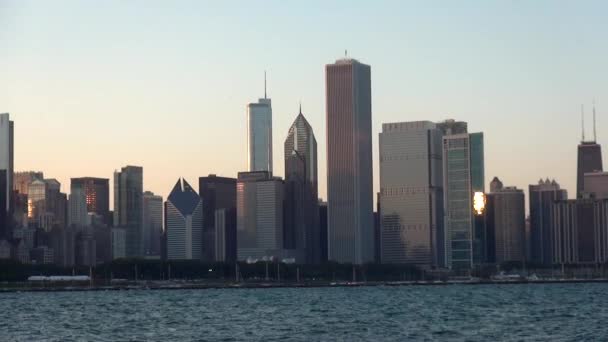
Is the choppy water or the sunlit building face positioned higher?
the sunlit building face

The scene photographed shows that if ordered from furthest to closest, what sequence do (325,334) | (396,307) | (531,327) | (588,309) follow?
(396,307) → (588,309) → (531,327) → (325,334)

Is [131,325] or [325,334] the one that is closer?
[325,334]

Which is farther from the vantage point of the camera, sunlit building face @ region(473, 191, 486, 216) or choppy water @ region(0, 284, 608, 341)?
choppy water @ region(0, 284, 608, 341)

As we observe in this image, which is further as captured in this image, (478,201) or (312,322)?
(312,322)

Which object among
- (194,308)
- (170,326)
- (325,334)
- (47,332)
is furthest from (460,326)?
(194,308)

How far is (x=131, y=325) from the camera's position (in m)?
112

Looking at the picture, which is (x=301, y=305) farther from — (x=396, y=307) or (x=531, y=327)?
(x=531, y=327)

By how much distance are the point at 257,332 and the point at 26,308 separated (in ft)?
195

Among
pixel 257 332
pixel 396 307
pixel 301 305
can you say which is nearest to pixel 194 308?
pixel 301 305

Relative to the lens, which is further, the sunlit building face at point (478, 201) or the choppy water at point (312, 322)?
→ the choppy water at point (312, 322)

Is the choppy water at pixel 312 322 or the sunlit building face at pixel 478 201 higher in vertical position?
the sunlit building face at pixel 478 201

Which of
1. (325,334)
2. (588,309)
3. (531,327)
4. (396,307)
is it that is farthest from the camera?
(396,307)

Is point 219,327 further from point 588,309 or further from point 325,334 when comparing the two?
point 588,309

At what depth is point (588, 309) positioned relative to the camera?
138 m
